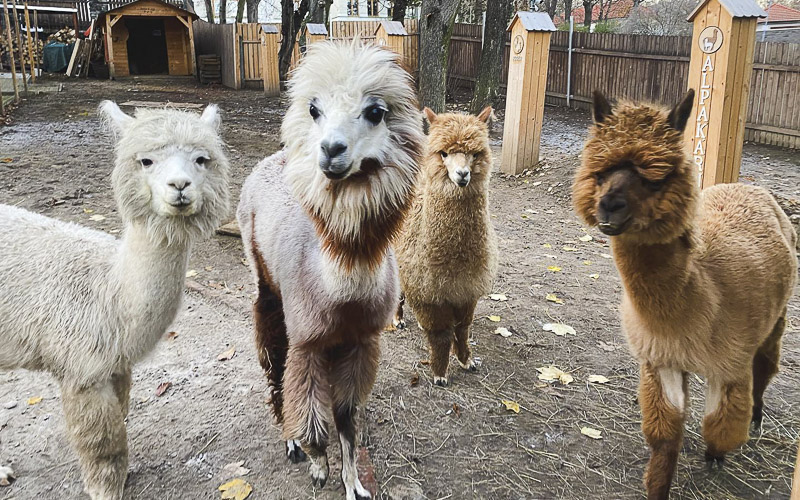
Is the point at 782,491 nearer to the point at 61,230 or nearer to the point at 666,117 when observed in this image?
the point at 666,117

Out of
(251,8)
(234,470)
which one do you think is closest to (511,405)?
(234,470)

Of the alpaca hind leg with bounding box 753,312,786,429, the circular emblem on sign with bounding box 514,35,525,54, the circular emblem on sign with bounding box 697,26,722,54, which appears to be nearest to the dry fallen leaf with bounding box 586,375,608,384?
the alpaca hind leg with bounding box 753,312,786,429

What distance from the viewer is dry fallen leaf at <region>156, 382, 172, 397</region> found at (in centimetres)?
395

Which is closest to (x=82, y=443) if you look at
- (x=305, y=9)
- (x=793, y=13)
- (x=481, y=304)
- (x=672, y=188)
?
(x=672, y=188)

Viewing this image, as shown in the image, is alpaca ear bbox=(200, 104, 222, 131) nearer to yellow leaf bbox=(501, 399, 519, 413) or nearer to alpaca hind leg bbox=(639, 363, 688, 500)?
alpaca hind leg bbox=(639, 363, 688, 500)

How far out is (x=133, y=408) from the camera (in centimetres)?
381

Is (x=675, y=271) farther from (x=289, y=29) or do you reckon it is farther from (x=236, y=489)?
(x=289, y=29)

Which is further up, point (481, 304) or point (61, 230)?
point (61, 230)

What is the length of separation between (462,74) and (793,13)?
92.5ft

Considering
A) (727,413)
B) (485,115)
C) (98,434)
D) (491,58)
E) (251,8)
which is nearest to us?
(98,434)

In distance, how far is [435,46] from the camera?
9852 mm

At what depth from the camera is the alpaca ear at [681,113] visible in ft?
8.09

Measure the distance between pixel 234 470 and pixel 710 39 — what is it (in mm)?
5740

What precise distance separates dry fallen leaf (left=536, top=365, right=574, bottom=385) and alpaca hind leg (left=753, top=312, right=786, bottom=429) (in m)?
1.12
